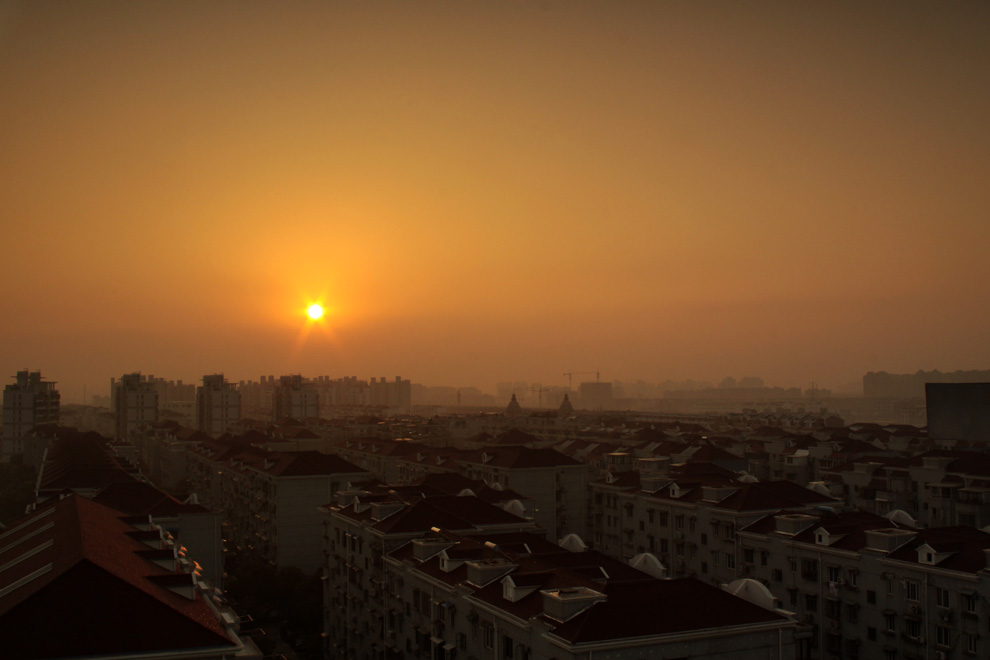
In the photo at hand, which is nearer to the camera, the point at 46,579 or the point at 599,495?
the point at 46,579

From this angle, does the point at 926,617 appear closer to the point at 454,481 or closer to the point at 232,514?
→ the point at 454,481

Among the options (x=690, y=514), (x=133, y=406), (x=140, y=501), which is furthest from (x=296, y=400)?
(x=690, y=514)

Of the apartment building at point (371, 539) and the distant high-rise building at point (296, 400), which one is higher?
the distant high-rise building at point (296, 400)

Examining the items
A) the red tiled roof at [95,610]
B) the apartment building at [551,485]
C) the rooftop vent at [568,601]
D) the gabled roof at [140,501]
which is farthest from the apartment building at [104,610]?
the apartment building at [551,485]

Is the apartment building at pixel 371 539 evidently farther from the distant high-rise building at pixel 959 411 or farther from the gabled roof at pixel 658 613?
the distant high-rise building at pixel 959 411

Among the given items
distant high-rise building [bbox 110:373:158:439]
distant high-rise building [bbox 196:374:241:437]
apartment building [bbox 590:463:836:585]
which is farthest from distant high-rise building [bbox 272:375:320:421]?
apartment building [bbox 590:463:836:585]

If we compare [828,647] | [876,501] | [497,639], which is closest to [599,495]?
[876,501]
